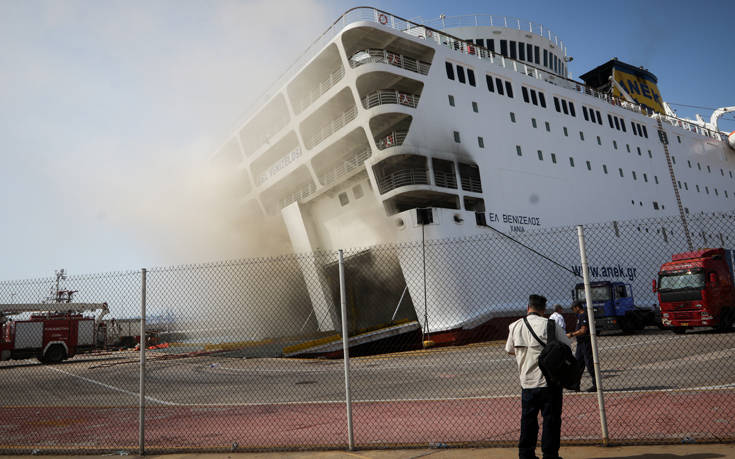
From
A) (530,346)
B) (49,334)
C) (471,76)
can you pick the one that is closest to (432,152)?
(471,76)

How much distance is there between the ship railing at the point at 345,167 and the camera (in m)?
20.0

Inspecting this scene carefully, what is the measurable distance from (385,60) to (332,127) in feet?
12.2

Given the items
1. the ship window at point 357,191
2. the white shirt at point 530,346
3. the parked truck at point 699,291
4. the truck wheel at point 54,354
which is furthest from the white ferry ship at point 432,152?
the truck wheel at point 54,354

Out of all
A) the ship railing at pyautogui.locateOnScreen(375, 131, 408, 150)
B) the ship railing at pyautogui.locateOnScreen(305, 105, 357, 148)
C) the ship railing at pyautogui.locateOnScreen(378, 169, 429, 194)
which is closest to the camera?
the ship railing at pyautogui.locateOnScreen(378, 169, 429, 194)

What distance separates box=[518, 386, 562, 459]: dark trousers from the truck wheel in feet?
90.7

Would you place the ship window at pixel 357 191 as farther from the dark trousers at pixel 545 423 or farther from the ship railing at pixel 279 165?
the dark trousers at pixel 545 423

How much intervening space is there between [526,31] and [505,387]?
27.1 metres

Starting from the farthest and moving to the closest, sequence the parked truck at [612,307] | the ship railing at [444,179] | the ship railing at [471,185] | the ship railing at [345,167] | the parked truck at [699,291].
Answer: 1. the ship railing at [345,167]
2. the ship railing at [471,185]
3. the parked truck at [612,307]
4. the ship railing at [444,179]
5. the parked truck at [699,291]

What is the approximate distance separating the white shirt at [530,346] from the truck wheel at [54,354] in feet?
90.6

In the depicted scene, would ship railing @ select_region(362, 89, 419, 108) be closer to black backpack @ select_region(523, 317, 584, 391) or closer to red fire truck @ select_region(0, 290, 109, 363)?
red fire truck @ select_region(0, 290, 109, 363)

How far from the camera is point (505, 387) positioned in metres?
8.59

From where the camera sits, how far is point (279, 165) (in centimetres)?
2514

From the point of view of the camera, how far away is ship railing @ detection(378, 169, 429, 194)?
1845cm

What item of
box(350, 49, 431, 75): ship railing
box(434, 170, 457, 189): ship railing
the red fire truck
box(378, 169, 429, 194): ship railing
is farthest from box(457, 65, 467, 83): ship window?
the red fire truck
